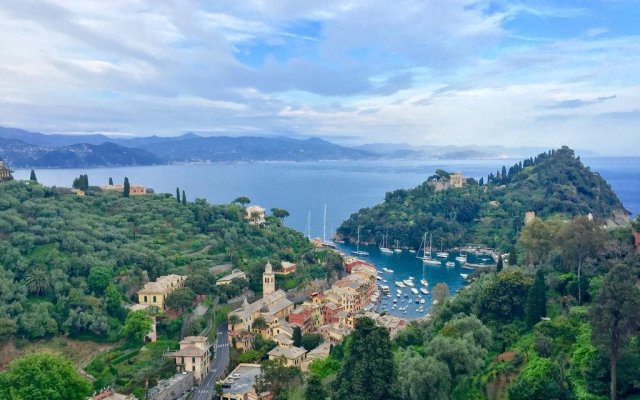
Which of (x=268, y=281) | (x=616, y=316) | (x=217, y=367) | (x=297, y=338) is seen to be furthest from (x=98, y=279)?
(x=616, y=316)

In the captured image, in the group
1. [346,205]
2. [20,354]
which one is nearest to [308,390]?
[20,354]

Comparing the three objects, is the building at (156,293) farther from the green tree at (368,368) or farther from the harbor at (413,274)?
the green tree at (368,368)

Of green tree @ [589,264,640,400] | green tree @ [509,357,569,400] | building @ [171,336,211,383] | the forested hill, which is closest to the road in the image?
building @ [171,336,211,383]

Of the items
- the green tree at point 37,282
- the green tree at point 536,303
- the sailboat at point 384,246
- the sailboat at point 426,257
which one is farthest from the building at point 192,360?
the sailboat at point 384,246

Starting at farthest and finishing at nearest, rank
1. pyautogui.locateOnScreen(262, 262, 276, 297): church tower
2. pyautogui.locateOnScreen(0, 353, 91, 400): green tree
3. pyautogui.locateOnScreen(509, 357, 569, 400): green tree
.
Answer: pyautogui.locateOnScreen(262, 262, 276, 297): church tower → pyautogui.locateOnScreen(0, 353, 91, 400): green tree → pyautogui.locateOnScreen(509, 357, 569, 400): green tree

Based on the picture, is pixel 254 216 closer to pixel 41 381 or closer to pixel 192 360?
pixel 192 360

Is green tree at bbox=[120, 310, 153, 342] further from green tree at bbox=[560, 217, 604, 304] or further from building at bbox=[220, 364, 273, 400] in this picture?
green tree at bbox=[560, 217, 604, 304]
